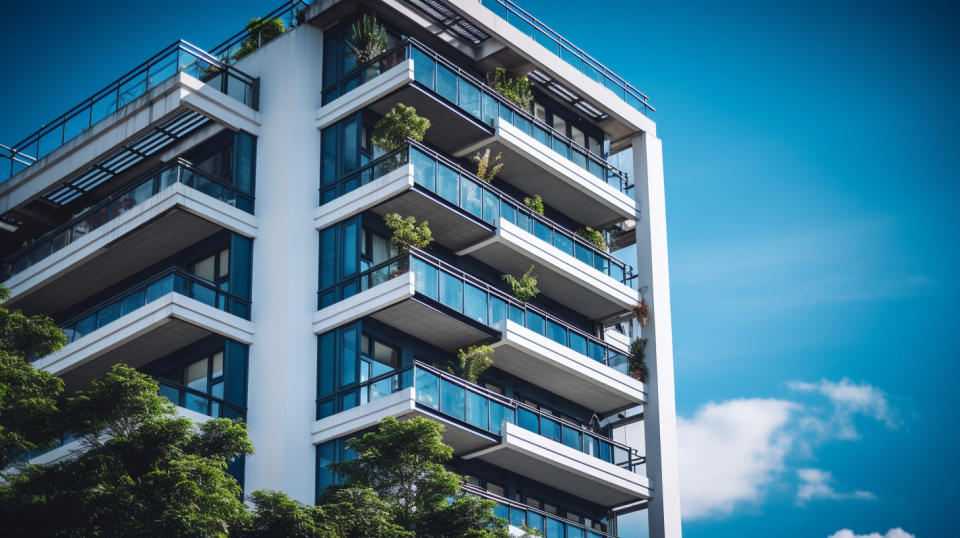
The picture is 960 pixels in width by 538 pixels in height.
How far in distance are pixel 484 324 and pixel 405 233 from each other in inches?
136

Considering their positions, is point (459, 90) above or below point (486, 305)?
above

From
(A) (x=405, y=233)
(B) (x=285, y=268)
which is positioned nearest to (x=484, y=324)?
(A) (x=405, y=233)

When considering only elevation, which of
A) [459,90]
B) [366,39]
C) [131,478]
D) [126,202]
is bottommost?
[131,478]

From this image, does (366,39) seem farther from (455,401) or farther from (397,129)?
(455,401)

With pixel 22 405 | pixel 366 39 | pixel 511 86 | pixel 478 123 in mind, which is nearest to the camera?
pixel 22 405

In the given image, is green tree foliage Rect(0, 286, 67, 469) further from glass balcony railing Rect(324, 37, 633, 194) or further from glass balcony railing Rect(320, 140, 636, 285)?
glass balcony railing Rect(324, 37, 633, 194)

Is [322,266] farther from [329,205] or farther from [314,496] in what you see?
[314,496]

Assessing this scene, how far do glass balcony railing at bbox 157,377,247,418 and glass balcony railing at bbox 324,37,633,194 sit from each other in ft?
32.9

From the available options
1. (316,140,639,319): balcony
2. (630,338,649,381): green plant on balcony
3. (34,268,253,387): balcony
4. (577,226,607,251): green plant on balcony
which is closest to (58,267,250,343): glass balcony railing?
(34,268,253,387): balcony

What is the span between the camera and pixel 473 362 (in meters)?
40.8

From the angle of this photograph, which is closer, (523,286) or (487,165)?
(523,286)

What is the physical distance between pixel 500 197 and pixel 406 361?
20.0ft

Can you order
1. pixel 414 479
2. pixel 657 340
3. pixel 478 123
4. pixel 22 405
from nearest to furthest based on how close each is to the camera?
pixel 22 405 < pixel 414 479 < pixel 478 123 < pixel 657 340

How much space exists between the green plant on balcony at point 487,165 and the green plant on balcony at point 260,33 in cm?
720
